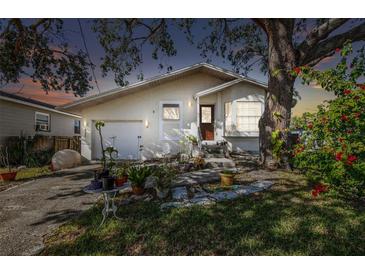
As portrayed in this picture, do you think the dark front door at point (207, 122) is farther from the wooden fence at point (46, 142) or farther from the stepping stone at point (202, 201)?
the wooden fence at point (46, 142)

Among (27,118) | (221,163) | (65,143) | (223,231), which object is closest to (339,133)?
(223,231)

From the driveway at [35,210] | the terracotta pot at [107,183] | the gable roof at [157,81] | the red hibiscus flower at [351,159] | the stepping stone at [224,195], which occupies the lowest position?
the driveway at [35,210]

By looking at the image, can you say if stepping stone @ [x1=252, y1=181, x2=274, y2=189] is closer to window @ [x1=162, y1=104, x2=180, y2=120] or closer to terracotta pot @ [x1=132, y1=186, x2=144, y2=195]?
terracotta pot @ [x1=132, y1=186, x2=144, y2=195]

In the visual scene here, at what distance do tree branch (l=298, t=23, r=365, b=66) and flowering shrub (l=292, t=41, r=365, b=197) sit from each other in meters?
3.12

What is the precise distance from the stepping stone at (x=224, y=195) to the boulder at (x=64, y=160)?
287 inches

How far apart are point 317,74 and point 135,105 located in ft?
26.0

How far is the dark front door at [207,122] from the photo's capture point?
33.6 feet

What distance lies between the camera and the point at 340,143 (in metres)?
3.23

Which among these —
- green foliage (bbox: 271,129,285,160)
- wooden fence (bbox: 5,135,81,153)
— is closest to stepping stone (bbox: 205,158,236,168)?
green foliage (bbox: 271,129,285,160)

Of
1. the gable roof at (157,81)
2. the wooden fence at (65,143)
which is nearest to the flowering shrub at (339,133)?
the gable roof at (157,81)

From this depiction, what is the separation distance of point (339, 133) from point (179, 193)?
10.8 ft

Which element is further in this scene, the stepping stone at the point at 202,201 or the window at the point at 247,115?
the window at the point at 247,115

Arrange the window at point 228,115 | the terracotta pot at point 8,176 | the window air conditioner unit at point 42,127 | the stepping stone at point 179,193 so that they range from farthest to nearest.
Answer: the window air conditioner unit at point 42,127
the window at point 228,115
the terracotta pot at point 8,176
the stepping stone at point 179,193
